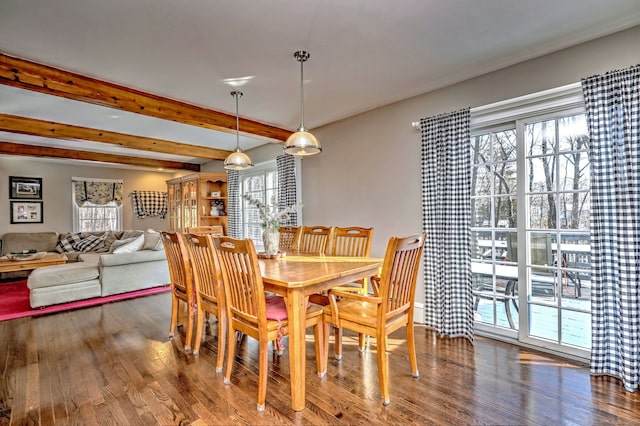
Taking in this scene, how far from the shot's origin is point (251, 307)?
2061 millimetres

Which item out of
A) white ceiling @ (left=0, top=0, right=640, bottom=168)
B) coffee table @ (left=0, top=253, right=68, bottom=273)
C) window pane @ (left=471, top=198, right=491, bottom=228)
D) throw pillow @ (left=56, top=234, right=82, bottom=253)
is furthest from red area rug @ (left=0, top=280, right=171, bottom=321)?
window pane @ (left=471, top=198, right=491, bottom=228)

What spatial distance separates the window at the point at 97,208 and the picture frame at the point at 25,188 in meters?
0.59

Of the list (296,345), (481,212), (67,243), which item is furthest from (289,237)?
(67,243)

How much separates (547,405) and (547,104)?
7.43 ft

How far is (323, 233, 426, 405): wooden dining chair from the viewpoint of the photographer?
1948 mm

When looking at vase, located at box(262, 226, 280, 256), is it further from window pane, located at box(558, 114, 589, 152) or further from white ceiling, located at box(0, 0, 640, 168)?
window pane, located at box(558, 114, 589, 152)

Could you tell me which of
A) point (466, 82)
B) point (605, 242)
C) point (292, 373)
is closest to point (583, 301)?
point (605, 242)

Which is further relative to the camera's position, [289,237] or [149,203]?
[149,203]

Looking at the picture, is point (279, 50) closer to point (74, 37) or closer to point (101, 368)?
point (74, 37)

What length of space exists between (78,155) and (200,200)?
7.61ft

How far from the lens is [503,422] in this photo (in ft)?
5.81

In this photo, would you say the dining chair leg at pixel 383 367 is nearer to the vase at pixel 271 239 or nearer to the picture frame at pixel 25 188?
the vase at pixel 271 239

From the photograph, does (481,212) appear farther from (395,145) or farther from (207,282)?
(207,282)

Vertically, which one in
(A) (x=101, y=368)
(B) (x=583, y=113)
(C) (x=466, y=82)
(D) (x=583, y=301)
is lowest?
(A) (x=101, y=368)
